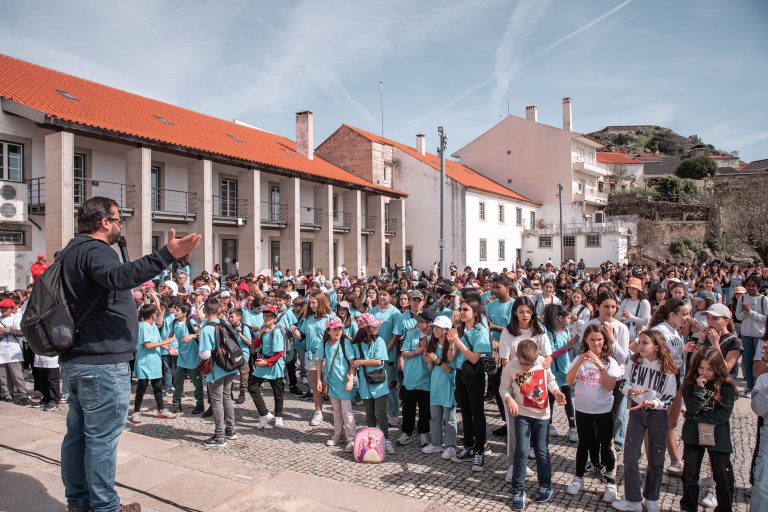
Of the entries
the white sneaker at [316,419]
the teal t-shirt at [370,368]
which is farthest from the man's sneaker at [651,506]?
the white sneaker at [316,419]

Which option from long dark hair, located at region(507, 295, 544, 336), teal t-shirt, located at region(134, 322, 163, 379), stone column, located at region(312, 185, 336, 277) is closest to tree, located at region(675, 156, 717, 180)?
stone column, located at region(312, 185, 336, 277)

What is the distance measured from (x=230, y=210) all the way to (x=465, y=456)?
20811mm

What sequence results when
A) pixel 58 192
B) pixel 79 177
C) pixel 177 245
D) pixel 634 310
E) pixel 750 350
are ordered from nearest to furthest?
pixel 177 245
pixel 634 310
pixel 750 350
pixel 58 192
pixel 79 177

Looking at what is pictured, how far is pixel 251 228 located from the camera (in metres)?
23.6

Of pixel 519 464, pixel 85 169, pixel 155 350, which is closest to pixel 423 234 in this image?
pixel 85 169

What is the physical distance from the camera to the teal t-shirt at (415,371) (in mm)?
6477

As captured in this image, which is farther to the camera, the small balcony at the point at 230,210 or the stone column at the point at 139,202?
the small balcony at the point at 230,210

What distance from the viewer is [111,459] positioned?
3.54m

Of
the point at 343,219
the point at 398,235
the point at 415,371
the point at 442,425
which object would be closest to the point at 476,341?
the point at 415,371

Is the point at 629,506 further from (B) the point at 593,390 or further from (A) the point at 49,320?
(A) the point at 49,320

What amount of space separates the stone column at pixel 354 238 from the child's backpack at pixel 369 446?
23.8m

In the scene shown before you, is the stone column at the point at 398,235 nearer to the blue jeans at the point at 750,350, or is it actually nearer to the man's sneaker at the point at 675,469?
the blue jeans at the point at 750,350

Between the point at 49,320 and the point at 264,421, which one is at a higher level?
the point at 49,320

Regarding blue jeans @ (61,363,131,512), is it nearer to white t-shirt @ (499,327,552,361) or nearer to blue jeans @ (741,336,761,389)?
white t-shirt @ (499,327,552,361)
